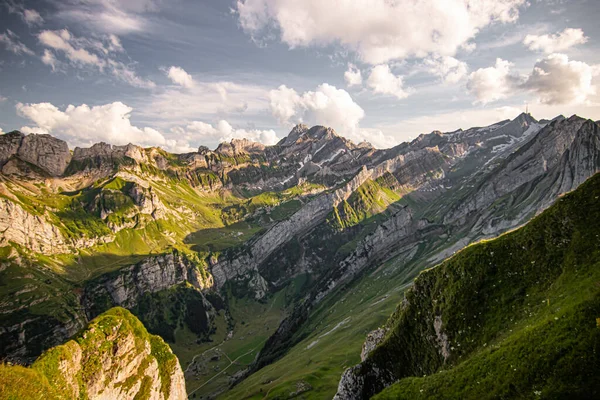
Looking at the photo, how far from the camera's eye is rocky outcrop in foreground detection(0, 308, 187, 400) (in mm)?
69375

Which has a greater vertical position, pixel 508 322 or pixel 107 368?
pixel 508 322

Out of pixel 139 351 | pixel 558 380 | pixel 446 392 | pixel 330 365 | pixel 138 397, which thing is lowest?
pixel 330 365

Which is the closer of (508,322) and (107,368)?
(508,322)

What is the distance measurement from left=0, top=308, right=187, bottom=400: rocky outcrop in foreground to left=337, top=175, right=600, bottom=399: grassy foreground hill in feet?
213

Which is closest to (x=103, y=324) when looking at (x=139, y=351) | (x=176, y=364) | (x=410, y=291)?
(x=139, y=351)

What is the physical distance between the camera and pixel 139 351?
4464 inches

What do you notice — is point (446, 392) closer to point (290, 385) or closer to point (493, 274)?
point (493, 274)

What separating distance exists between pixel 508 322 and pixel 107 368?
364 feet

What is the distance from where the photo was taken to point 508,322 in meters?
38.8

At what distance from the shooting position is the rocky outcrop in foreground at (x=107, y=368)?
69.4 meters

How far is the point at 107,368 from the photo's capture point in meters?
97.4

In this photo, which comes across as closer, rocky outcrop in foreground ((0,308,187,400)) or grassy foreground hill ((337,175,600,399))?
grassy foreground hill ((337,175,600,399))

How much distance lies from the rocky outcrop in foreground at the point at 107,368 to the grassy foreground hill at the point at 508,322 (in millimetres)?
64822

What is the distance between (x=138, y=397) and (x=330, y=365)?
230 ft
